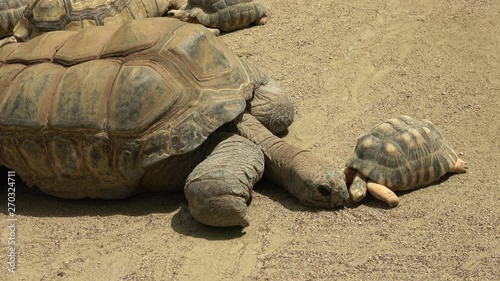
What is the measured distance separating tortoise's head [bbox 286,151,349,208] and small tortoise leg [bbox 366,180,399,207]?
0.56 feet

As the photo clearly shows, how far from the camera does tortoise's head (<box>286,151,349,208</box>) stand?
4.25m

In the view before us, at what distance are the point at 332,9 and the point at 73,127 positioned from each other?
3.91 metres

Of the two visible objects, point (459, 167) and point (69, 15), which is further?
point (69, 15)

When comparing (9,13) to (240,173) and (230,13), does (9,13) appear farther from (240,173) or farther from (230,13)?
(240,173)

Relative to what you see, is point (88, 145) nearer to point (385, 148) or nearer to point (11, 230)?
point (11, 230)

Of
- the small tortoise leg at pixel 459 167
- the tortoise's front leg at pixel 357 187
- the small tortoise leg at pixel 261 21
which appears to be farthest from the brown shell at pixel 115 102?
the small tortoise leg at pixel 261 21

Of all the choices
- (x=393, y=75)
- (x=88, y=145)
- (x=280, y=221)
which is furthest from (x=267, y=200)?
(x=393, y=75)

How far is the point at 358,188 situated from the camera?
4.32 metres

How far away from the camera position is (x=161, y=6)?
7789 mm

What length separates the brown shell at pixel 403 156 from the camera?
4.33 metres

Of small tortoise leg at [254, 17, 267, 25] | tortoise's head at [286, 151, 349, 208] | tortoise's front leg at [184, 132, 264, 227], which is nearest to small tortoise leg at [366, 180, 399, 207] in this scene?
tortoise's head at [286, 151, 349, 208]

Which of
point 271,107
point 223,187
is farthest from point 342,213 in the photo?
point 271,107

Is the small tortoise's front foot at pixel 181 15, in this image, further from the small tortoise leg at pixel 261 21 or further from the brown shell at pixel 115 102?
the brown shell at pixel 115 102

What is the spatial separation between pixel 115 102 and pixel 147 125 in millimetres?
272
